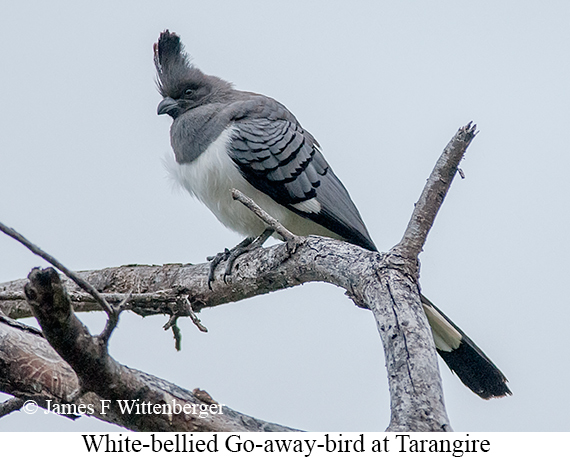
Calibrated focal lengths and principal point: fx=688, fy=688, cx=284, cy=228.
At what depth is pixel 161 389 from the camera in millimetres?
2389

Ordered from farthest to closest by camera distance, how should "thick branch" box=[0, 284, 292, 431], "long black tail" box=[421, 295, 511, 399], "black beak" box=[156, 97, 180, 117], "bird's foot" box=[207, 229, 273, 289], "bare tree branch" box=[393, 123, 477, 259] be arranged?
"black beak" box=[156, 97, 180, 117]
"bird's foot" box=[207, 229, 273, 289]
"long black tail" box=[421, 295, 511, 399]
"bare tree branch" box=[393, 123, 477, 259]
"thick branch" box=[0, 284, 292, 431]

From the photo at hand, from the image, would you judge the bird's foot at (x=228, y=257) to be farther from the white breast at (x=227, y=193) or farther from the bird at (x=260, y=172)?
the white breast at (x=227, y=193)

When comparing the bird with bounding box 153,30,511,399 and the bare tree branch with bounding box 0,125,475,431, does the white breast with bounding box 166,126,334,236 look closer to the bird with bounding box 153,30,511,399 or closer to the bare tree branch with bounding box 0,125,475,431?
the bird with bounding box 153,30,511,399

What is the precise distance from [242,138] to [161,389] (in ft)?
7.51

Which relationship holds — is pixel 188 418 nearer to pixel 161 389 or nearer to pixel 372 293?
pixel 161 389

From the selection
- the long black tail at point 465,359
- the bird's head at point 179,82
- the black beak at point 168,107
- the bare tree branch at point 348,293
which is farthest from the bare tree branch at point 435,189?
the black beak at point 168,107

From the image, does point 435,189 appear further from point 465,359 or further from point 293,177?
point 293,177

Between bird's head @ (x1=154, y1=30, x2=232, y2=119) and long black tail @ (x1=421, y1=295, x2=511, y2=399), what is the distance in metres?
2.41

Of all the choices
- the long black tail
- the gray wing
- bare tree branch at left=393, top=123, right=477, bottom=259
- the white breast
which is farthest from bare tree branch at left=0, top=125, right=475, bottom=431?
the long black tail

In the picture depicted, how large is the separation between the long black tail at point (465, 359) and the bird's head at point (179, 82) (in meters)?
2.41

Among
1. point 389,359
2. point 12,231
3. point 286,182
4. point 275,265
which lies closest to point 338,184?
point 286,182

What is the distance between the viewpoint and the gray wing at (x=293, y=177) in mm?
4266

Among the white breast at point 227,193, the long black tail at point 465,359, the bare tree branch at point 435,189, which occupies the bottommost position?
the long black tail at point 465,359

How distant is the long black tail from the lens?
11.1 feet
